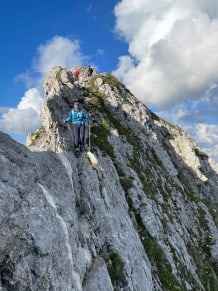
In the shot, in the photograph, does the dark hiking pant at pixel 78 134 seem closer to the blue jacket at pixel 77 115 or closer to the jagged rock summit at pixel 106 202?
the blue jacket at pixel 77 115

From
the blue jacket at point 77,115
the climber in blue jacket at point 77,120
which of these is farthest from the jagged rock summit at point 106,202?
the blue jacket at point 77,115

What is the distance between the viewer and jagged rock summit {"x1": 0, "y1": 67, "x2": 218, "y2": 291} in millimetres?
17922

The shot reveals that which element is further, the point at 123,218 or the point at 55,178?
the point at 123,218

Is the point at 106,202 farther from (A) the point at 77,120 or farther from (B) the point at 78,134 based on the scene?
(A) the point at 77,120

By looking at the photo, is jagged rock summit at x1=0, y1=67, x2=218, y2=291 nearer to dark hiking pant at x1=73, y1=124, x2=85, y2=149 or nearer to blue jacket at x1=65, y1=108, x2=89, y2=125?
dark hiking pant at x1=73, y1=124, x2=85, y2=149

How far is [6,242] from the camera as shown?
632 inches

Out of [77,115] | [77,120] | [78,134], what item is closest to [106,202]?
[78,134]

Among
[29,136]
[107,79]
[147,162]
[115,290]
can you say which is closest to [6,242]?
[115,290]

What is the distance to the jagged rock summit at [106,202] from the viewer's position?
17.9 metres

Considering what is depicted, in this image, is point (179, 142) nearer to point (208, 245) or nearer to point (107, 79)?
point (107, 79)

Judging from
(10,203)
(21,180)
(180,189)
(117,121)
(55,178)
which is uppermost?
(117,121)

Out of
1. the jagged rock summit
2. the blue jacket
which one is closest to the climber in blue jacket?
the blue jacket

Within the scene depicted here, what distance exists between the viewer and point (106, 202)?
3006cm

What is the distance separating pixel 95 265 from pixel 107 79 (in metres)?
42.2
